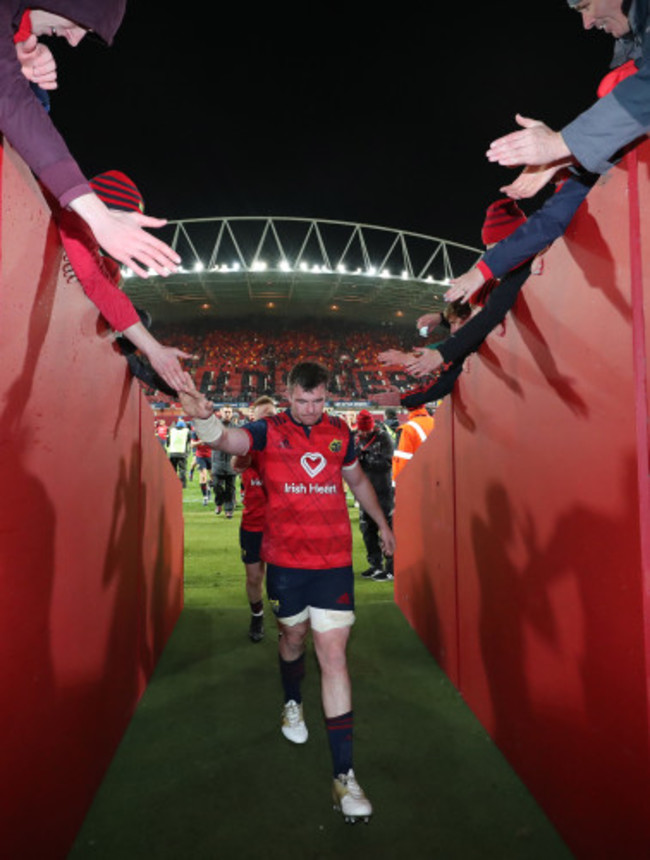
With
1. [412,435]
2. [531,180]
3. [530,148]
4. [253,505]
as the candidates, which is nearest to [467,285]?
[531,180]

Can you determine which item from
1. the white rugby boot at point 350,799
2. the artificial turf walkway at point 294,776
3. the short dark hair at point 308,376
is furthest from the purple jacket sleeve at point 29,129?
the white rugby boot at point 350,799

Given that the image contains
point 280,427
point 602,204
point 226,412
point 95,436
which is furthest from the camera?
point 226,412

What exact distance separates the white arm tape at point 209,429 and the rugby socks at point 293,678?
1532mm

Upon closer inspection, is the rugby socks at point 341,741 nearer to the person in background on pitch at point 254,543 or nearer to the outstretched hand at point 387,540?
the outstretched hand at point 387,540

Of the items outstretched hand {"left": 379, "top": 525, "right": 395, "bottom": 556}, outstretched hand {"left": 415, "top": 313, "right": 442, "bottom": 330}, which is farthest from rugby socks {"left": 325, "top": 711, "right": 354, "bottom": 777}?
outstretched hand {"left": 415, "top": 313, "right": 442, "bottom": 330}

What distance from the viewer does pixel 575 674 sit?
2098 millimetres

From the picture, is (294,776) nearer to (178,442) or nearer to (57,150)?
Result: (57,150)

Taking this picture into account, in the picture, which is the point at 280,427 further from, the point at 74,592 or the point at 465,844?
the point at 465,844

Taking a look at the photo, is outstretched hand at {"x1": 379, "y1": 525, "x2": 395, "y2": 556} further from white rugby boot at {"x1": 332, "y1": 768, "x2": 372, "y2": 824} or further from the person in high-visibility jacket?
the person in high-visibility jacket

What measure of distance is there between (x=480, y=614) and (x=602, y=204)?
7.66 feet

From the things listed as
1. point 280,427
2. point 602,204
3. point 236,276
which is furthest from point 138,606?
point 236,276

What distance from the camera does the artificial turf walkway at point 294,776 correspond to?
2273mm

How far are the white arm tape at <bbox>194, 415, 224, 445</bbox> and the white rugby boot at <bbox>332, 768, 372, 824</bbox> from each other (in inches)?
71.3

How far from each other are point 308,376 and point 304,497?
71 cm
